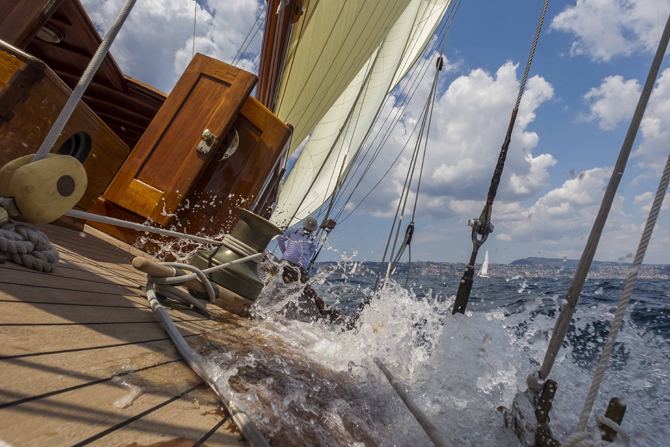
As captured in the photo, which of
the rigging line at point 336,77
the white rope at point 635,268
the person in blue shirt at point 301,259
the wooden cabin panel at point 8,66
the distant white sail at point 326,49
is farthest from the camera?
the rigging line at point 336,77

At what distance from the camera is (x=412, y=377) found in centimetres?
244

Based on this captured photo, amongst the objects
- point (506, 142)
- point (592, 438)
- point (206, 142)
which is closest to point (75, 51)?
point (206, 142)

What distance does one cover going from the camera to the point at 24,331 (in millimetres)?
910

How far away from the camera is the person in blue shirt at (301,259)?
15.5 feet

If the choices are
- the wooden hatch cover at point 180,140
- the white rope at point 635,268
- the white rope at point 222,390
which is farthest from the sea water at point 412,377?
the wooden hatch cover at point 180,140

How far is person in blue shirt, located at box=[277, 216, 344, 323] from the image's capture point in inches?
186

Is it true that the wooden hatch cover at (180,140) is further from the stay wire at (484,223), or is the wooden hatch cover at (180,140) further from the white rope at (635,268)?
the white rope at (635,268)

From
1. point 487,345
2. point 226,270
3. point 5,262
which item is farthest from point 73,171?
point 487,345

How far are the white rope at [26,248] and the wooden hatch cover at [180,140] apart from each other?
1606 mm

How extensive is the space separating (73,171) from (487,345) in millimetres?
2756

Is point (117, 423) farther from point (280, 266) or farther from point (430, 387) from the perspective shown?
point (280, 266)

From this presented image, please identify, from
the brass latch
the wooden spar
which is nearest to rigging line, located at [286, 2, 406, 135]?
the wooden spar

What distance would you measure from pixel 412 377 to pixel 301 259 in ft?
10.5

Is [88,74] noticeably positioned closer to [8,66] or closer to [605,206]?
[8,66]
